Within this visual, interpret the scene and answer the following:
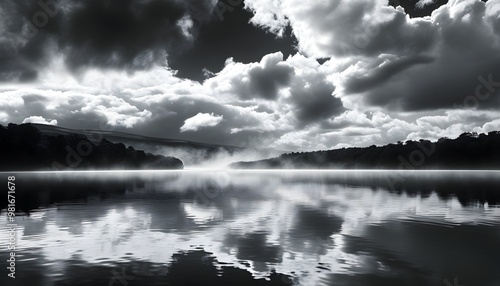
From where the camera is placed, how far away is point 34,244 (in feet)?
94.5

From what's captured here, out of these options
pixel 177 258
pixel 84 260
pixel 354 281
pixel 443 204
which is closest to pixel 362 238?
pixel 354 281

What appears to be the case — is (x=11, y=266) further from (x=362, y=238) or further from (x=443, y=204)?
(x=443, y=204)

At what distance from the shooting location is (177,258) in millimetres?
24359

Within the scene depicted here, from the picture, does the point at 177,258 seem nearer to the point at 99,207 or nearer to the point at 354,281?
the point at 354,281

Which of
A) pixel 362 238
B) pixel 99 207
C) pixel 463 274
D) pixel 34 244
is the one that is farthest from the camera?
pixel 99 207

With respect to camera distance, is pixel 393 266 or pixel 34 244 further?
pixel 34 244

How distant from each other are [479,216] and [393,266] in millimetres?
28627

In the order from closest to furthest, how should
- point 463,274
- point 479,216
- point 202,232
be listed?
point 463,274
point 202,232
point 479,216

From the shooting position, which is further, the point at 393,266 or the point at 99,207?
the point at 99,207

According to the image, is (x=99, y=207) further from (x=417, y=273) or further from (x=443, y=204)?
(x=443, y=204)

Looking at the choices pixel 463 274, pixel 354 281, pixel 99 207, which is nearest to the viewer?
pixel 354 281

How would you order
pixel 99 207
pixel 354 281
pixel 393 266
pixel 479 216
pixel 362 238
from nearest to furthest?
pixel 354 281
pixel 393 266
pixel 362 238
pixel 479 216
pixel 99 207

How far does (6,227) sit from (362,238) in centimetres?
3029

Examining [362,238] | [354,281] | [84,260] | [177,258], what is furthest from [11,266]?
[362,238]
